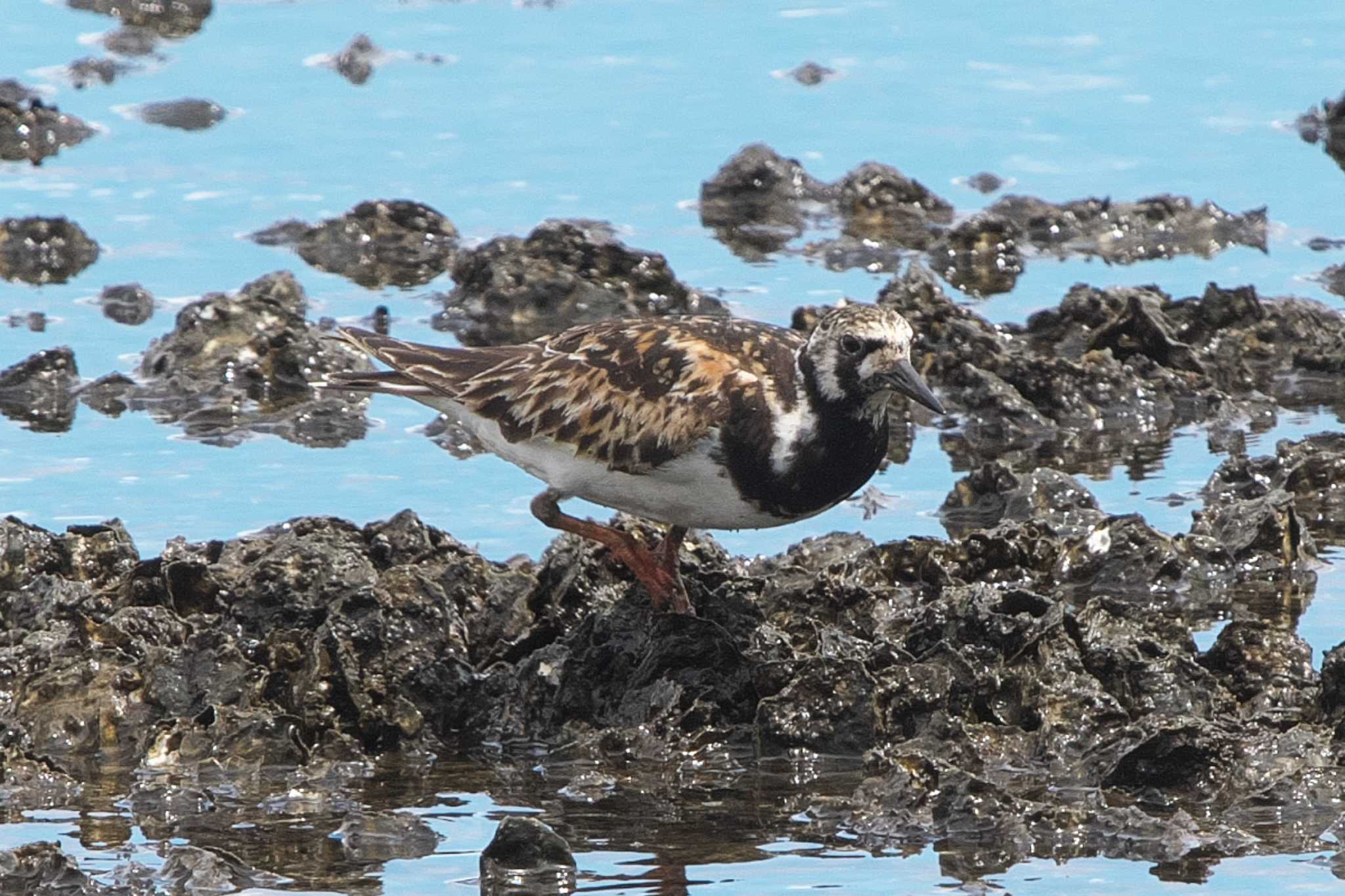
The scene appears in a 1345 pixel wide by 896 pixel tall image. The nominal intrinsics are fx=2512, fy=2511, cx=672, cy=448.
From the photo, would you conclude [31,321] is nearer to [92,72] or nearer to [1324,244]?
[92,72]

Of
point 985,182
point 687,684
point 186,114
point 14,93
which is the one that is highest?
point 14,93

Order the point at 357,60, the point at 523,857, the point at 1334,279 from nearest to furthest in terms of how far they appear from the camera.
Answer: the point at 523,857 → the point at 1334,279 → the point at 357,60

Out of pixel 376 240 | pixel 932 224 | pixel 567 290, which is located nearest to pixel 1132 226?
pixel 932 224

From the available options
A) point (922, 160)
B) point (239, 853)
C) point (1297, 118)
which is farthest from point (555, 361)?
point (1297, 118)

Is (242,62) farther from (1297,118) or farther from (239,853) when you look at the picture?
(239,853)

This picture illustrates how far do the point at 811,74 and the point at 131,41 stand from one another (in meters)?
6.00

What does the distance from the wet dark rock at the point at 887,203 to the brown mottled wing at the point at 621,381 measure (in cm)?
738

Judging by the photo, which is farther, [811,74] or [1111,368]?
[811,74]

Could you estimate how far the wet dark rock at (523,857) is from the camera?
26.2 ft

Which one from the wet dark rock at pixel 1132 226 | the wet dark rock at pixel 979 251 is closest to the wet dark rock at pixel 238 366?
the wet dark rock at pixel 979 251

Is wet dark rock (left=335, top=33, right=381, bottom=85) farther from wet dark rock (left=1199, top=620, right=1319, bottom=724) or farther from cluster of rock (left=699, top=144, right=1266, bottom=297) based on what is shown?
wet dark rock (left=1199, top=620, right=1319, bottom=724)

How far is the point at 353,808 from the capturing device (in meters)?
8.82

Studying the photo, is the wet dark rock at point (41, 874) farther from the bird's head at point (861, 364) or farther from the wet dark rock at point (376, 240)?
the wet dark rock at point (376, 240)

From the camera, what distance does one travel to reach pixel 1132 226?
683 inches
